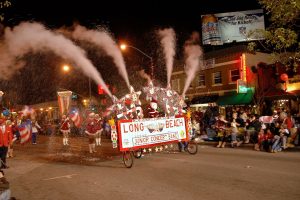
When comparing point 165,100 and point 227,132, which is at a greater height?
point 165,100

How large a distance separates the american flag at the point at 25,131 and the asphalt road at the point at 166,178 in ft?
35.2

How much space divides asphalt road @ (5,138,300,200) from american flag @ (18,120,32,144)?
35.2 ft

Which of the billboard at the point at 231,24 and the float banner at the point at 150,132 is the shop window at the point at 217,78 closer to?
the billboard at the point at 231,24

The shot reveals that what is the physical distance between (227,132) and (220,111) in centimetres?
1247

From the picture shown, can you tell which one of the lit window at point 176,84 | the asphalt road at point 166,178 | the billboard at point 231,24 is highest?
the billboard at point 231,24

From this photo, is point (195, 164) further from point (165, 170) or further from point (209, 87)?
point (209, 87)

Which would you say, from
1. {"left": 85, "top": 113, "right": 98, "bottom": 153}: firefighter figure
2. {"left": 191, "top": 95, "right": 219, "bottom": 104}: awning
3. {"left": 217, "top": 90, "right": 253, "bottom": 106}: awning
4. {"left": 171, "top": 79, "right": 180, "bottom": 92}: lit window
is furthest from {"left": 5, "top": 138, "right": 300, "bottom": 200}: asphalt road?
{"left": 171, "top": 79, "right": 180, "bottom": 92}: lit window

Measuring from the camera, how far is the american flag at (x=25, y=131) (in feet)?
78.7

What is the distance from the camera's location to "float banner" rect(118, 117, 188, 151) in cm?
Answer: 1184

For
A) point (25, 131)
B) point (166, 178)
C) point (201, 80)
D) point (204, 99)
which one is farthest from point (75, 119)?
point (166, 178)

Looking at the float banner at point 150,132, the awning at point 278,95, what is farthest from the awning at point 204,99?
the float banner at point 150,132

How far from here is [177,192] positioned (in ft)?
25.7

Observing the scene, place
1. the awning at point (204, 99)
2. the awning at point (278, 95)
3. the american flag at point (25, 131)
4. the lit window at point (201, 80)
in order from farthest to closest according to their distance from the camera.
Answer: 1. the lit window at point (201, 80)
2. the awning at point (204, 99)
3. the american flag at point (25, 131)
4. the awning at point (278, 95)

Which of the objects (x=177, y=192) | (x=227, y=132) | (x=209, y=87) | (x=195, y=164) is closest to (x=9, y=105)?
(x=209, y=87)
